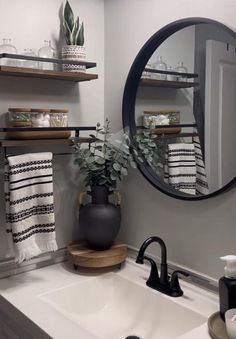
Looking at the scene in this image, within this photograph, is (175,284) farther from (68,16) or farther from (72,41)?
(68,16)

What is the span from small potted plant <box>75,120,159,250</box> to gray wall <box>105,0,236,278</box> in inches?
5.6

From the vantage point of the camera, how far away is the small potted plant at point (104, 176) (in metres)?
1.54

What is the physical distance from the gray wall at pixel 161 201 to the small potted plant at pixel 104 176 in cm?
14

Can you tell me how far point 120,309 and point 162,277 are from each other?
237 mm

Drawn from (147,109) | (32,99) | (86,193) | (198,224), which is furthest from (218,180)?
(32,99)

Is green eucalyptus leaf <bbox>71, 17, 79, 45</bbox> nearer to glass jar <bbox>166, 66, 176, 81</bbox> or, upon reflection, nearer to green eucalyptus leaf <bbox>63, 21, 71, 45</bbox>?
green eucalyptus leaf <bbox>63, 21, 71, 45</bbox>

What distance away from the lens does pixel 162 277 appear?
1.43 m

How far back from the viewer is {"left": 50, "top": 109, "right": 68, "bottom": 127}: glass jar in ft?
4.85

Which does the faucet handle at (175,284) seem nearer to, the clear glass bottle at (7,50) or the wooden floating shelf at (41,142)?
the wooden floating shelf at (41,142)

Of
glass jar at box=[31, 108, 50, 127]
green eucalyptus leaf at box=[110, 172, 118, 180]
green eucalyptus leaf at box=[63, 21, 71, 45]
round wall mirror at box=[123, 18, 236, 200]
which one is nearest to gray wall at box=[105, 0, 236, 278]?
round wall mirror at box=[123, 18, 236, 200]

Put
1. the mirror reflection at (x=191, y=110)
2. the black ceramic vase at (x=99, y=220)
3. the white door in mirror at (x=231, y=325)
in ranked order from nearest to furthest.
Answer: the white door in mirror at (x=231, y=325) < the mirror reflection at (x=191, y=110) < the black ceramic vase at (x=99, y=220)

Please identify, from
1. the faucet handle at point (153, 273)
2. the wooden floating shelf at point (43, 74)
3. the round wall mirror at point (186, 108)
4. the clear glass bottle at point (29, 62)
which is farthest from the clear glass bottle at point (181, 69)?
the faucet handle at point (153, 273)

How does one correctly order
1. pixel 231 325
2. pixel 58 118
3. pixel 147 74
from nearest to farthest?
1. pixel 231 325
2. pixel 58 118
3. pixel 147 74

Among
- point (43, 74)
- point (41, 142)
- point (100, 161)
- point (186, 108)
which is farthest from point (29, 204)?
point (186, 108)
